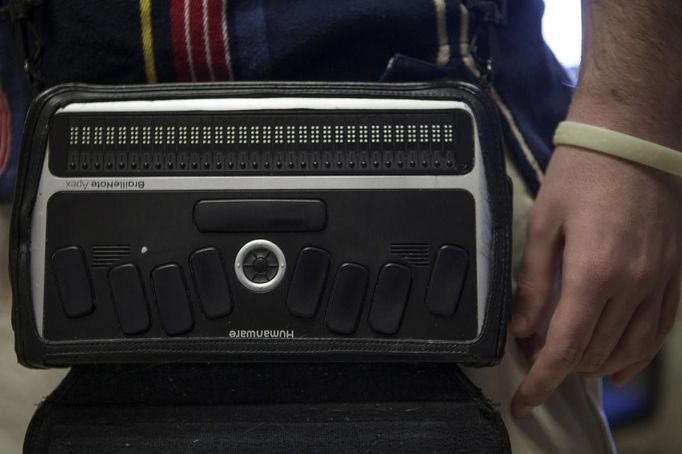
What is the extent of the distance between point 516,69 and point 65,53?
399 millimetres

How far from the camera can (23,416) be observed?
0.70 metres

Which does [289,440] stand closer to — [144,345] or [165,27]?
[144,345]

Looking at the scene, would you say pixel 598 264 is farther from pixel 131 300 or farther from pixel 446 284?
pixel 131 300

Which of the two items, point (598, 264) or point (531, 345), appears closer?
point (598, 264)

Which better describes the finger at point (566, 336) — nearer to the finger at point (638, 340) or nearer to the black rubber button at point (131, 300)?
the finger at point (638, 340)

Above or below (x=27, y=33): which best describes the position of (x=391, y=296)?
below

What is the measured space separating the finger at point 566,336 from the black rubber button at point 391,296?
13cm

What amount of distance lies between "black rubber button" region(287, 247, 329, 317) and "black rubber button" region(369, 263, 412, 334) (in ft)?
0.15

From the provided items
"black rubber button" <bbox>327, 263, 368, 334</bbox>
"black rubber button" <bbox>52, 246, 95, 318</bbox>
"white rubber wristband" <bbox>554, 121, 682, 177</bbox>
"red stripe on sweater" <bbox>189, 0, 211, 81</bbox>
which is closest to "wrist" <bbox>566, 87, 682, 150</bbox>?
"white rubber wristband" <bbox>554, 121, 682, 177</bbox>

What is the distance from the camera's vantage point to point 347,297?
632mm

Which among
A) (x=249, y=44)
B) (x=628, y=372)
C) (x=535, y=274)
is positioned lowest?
(x=628, y=372)

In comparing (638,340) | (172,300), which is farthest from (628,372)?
(172,300)

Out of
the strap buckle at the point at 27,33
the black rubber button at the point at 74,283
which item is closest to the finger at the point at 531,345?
the black rubber button at the point at 74,283

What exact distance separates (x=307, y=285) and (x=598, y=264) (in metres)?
0.23
